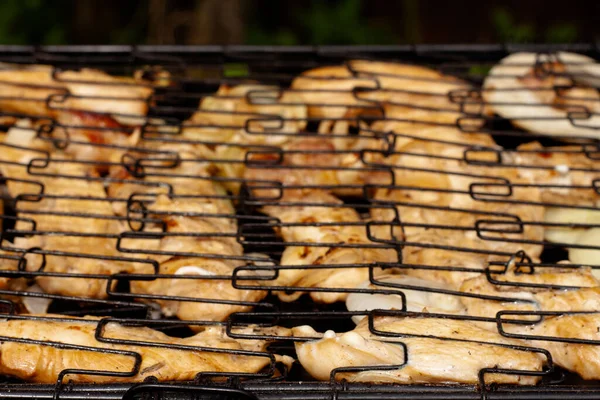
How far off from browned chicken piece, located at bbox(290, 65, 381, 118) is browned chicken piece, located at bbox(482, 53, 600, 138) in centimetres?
72

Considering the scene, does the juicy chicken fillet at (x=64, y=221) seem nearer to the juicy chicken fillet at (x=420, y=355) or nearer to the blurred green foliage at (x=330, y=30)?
the juicy chicken fillet at (x=420, y=355)

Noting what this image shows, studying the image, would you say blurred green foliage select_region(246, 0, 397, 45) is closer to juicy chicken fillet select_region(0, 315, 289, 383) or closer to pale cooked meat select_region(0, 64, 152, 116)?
pale cooked meat select_region(0, 64, 152, 116)

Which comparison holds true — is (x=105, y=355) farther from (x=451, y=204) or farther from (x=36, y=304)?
(x=451, y=204)

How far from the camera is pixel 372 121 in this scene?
3.55 meters

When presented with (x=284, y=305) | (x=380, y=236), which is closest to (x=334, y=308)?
(x=284, y=305)

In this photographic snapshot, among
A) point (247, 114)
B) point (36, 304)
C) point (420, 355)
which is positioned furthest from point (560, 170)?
point (36, 304)

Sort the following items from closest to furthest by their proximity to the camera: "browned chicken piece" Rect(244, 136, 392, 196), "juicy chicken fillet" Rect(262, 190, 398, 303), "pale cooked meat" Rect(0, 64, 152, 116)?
"juicy chicken fillet" Rect(262, 190, 398, 303) → "browned chicken piece" Rect(244, 136, 392, 196) → "pale cooked meat" Rect(0, 64, 152, 116)

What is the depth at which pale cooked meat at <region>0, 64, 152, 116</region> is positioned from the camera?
345cm

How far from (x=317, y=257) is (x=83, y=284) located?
1.02 m

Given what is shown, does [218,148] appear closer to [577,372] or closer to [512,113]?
[512,113]

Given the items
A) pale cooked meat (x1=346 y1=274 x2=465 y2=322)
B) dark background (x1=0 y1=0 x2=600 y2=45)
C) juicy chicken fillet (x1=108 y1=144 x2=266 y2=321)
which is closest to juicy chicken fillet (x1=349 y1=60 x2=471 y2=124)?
juicy chicken fillet (x1=108 y1=144 x2=266 y2=321)

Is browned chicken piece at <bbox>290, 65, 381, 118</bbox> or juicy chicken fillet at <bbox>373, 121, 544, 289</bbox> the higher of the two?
browned chicken piece at <bbox>290, 65, 381, 118</bbox>

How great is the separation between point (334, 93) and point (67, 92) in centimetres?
158

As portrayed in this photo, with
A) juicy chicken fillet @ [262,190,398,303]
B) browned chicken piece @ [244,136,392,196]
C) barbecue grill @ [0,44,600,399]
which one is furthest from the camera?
browned chicken piece @ [244,136,392,196]
